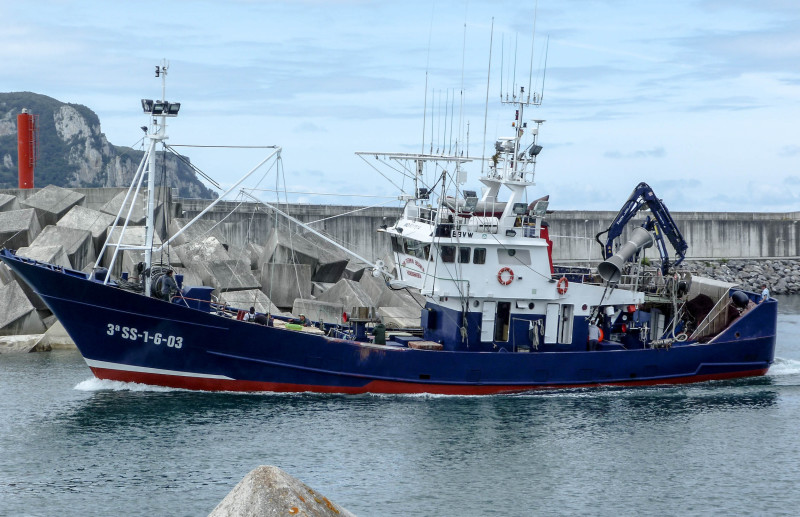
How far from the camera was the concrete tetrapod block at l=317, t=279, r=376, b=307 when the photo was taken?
2785cm

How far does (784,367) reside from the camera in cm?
2594

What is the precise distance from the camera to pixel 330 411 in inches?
789

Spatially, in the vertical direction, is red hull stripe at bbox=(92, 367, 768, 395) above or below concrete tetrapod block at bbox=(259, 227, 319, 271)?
below

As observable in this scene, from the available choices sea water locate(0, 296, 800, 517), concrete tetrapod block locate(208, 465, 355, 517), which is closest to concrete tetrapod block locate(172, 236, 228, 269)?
sea water locate(0, 296, 800, 517)

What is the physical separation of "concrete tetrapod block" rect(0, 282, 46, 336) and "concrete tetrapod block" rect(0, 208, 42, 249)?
195 inches

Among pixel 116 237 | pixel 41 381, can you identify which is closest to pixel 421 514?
pixel 41 381

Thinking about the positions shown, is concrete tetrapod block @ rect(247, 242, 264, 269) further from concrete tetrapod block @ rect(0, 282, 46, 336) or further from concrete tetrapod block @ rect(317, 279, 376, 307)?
concrete tetrapod block @ rect(0, 282, 46, 336)

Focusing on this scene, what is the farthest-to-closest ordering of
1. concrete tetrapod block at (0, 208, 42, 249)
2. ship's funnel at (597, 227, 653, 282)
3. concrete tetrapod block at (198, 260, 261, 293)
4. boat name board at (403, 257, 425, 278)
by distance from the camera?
concrete tetrapod block at (0, 208, 42, 249), concrete tetrapod block at (198, 260, 261, 293), ship's funnel at (597, 227, 653, 282), boat name board at (403, 257, 425, 278)

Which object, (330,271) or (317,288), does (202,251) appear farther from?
(330,271)

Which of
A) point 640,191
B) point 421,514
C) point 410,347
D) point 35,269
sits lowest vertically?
point 421,514

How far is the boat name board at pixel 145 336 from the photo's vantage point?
67.4 ft

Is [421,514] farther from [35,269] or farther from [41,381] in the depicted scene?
[41,381]

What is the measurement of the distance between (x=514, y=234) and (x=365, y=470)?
756cm

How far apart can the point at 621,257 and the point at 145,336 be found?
11.3 meters
